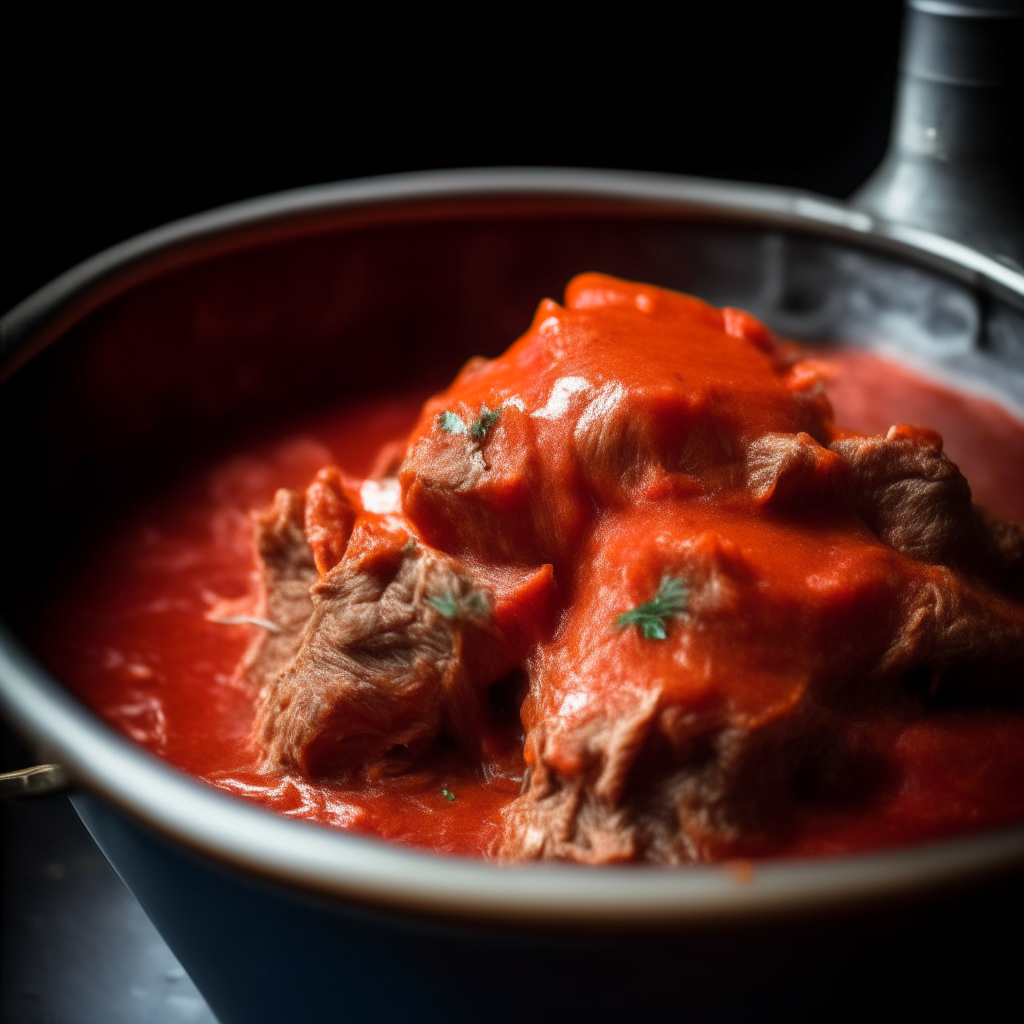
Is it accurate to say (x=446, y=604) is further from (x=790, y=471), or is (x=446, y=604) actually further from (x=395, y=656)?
(x=790, y=471)

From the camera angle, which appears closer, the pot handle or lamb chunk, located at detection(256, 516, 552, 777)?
the pot handle

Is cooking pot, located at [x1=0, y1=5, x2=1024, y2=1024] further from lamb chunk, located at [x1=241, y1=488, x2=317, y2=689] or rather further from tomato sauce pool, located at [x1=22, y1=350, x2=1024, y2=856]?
lamb chunk, located at [x1=241, y1=488, x2=317, y2=689]

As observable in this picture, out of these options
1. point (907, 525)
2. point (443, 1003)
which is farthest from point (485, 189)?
point (443, 1003)

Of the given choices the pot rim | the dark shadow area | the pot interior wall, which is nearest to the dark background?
the pot interior wall

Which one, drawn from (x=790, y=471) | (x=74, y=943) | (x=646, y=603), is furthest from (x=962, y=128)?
(x=74, y=943)

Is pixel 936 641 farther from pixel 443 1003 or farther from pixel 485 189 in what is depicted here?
pixel 485 189
